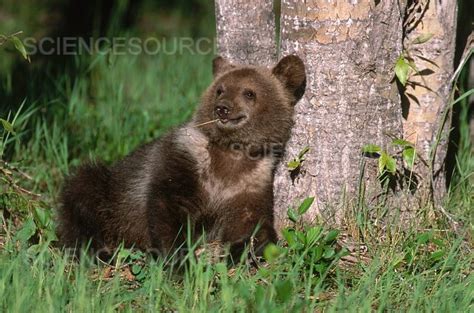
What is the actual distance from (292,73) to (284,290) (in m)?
1.51

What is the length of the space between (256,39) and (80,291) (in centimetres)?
210

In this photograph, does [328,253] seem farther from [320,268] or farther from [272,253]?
[272,253]

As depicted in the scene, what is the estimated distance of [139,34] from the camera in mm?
11156

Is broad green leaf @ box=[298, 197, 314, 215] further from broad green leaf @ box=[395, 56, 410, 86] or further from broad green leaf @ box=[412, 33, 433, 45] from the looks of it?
broad green leaf @ box=[412, 33, 433, 45]

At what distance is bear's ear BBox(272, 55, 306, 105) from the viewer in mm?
5055

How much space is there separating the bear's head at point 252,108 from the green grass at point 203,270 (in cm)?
76

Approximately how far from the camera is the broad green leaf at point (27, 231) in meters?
4.79

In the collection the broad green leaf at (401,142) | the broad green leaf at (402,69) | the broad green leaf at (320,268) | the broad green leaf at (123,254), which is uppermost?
the broad green leaf at (402,69)

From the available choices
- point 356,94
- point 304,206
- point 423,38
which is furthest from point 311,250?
point 423,38

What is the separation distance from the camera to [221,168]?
533 centimetres

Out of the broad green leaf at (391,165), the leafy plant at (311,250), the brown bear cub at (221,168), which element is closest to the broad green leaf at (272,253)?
the leafy plant at (311,250)

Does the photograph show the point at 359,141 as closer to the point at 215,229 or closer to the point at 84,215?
the point at 215,229

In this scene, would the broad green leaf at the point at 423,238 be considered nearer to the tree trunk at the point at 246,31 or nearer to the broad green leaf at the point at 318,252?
the broad green leaf at the point at 318,252

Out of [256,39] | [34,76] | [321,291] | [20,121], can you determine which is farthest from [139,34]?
[321,291]
